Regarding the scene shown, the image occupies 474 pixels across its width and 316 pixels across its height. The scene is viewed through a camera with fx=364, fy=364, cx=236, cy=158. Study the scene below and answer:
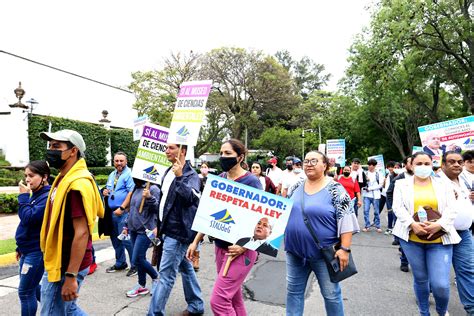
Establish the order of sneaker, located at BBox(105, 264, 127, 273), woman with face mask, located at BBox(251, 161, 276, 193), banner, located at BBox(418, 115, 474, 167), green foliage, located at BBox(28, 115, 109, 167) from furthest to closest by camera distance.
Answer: green foliage, located at BBox(28, 115, 109, 167), woman with face mask, located at BBox(251, 161, 276, 193), banner, located at BBox(418, 115, 474, 167), sneaker, located at BBox(105, 264, 127, 273)

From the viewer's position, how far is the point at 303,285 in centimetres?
332

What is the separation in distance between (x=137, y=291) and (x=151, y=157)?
176cm

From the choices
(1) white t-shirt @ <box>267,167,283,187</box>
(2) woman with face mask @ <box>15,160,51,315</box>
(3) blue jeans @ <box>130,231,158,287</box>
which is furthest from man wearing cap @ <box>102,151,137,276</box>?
(1) white t-shirt @ <box>267,167,283,187</box>

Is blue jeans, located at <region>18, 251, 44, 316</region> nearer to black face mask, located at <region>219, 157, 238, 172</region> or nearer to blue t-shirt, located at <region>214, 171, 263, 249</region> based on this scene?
blue t-shirt, located at <region>214, 171, 263, 249</region>

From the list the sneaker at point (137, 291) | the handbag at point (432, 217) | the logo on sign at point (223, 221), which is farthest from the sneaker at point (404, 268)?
the logo on sign at point (223, 221)

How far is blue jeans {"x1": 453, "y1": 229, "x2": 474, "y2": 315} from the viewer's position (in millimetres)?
3762

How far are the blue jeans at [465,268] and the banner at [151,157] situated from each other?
142 inches

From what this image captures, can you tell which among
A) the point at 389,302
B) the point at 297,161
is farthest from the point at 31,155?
the point at 389,302

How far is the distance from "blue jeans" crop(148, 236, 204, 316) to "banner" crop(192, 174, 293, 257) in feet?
2.36

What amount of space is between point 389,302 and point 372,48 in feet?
63.8

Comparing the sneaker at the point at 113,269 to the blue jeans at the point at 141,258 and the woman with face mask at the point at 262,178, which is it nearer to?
the blue jeans at the point at 141,258

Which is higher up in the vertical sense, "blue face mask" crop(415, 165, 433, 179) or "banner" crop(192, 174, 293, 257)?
"blue face mask" crop(415, 165, 433, 179)

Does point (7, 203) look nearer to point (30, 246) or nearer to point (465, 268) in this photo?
point (30, 246)

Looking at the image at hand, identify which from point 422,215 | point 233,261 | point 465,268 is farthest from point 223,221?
point 465,268
